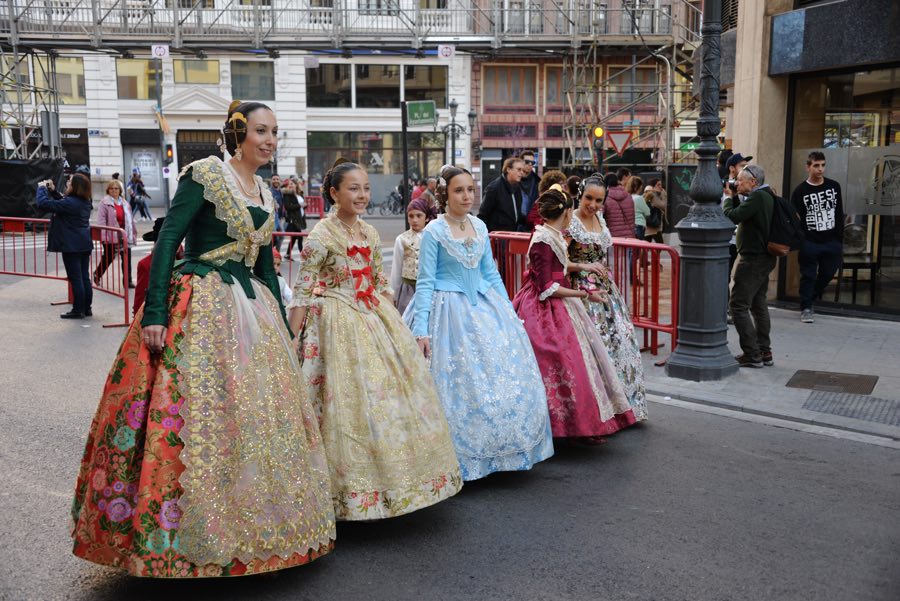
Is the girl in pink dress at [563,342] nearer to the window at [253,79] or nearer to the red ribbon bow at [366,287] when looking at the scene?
the red ribbon bow at [366,287]

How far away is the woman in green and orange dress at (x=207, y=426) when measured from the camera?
3.67 metres

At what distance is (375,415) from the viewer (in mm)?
4531

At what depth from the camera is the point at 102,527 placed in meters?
3.71

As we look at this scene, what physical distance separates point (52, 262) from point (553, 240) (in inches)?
520

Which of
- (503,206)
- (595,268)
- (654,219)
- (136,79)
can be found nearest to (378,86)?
(136,79)

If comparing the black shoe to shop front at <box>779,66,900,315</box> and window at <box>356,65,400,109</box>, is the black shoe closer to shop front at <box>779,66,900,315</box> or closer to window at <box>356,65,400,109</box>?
shop front at <box>779,66,900,315</box>

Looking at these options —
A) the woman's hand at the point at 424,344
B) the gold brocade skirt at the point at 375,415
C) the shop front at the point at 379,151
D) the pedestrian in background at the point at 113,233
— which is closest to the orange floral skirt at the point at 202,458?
the gold brocade skirt at the point at 375,415

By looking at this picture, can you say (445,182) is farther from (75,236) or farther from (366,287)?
(75,236)

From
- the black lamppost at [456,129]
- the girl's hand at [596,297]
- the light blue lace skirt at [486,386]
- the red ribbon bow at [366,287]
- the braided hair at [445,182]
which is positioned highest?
the black lamppost at [456,129]

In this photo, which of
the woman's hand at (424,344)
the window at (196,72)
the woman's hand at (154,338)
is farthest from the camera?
the window at (196,72)

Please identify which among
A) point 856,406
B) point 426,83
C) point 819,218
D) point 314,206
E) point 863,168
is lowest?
point 856,406

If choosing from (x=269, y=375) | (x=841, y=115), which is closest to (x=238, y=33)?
(x=841, y=115)

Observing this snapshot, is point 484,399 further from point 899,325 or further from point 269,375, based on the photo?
point 899,325

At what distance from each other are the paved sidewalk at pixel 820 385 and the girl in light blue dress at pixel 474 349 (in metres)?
2.48
